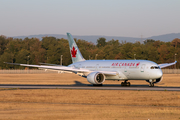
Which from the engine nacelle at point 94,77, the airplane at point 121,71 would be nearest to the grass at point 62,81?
the airplane at point 121,71

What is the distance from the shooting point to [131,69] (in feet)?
151

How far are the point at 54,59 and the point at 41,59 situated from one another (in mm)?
13106

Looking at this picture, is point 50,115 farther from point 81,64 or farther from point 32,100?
point 81,64

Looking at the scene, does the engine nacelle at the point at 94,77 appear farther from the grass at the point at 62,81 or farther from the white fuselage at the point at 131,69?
the grass at the point at 62,81

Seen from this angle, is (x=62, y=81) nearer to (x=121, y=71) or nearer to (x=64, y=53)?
(x=121, y=71)

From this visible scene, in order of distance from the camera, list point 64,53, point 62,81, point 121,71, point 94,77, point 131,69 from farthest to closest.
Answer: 1. point 64,53
2. point 62,81
3. point 121,71
4. point 94,77
5. point 131,69

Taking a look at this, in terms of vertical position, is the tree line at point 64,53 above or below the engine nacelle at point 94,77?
above

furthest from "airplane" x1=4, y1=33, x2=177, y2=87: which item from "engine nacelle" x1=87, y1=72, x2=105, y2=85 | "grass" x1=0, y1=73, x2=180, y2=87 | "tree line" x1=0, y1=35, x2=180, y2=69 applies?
"tree line" x1=0, y1=35, x2=180, y2=69

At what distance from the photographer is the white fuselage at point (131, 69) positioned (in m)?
44.6

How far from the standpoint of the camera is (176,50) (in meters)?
160

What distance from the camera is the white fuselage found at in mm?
44553

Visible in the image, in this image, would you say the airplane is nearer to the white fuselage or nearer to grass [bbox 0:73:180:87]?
the white fuselage

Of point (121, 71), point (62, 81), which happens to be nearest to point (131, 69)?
point (121, 71)

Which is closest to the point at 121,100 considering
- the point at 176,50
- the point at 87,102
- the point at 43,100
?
the point at 87,102
